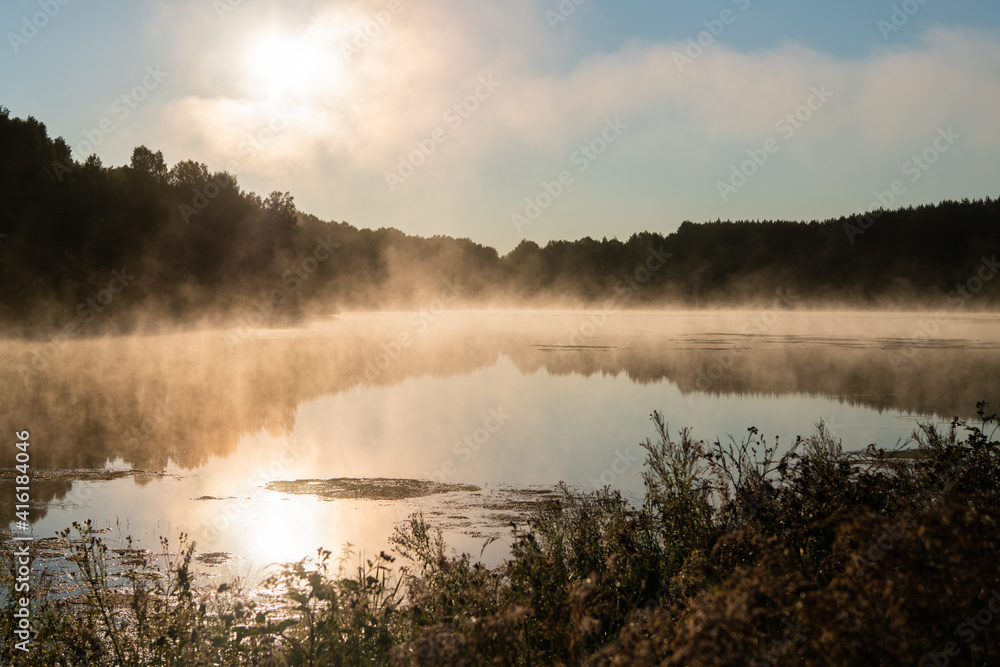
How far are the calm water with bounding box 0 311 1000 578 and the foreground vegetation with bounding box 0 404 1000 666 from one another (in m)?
2.43

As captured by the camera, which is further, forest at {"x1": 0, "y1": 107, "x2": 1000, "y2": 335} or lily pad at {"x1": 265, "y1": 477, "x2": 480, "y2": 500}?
forest at {"x1": 0, "y1": 107, "x2": 1000, "y2": 335}

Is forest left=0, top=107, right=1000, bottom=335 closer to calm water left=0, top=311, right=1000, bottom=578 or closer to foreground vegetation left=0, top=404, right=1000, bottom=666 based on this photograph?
calm water left=0, top=311, right=1000, bottom=578

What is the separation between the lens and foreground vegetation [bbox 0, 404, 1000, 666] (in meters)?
3.19

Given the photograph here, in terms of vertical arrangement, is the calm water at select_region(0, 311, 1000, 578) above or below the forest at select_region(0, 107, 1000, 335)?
below

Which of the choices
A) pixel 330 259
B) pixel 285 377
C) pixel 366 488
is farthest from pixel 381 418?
pixel 330 259

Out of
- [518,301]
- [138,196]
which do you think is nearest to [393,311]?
[518,301]

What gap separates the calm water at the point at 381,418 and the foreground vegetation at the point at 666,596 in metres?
2.43

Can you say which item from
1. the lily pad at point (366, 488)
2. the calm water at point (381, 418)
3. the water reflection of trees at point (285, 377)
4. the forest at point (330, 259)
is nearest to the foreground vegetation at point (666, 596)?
the calm water at point (381, 418)

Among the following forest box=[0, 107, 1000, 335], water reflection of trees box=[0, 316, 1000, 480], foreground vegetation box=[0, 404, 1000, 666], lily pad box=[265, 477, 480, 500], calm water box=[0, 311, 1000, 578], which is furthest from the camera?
forest box=[0, 107, 1000, 335]


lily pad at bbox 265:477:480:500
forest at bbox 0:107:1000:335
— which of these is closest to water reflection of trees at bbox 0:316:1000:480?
lily pad at bbox 265:477:480:500

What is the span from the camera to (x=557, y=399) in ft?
75.6

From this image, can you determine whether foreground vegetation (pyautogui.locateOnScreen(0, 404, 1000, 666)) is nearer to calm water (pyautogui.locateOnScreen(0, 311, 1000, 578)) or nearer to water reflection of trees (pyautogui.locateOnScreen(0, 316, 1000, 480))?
calm water (pyautogui.locateOnScreen(0, 311, 1000, 578))

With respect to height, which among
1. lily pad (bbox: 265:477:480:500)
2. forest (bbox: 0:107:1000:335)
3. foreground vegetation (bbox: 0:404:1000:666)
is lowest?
lily pad (bbox: 265:477:480:500)

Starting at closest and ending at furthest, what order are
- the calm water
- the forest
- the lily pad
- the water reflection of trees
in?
the calm water
the lily pad
the water reflection of trees
the forest
